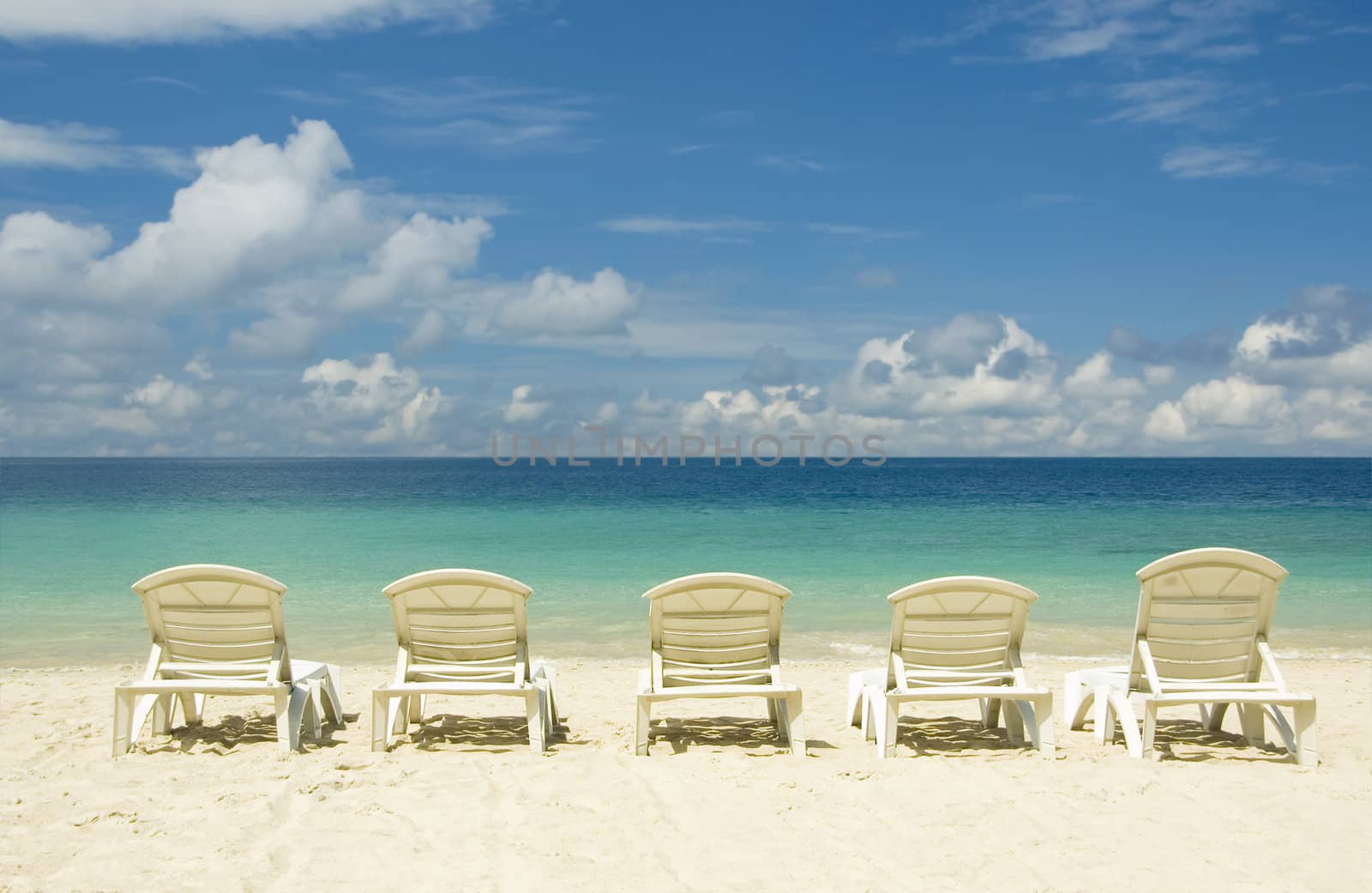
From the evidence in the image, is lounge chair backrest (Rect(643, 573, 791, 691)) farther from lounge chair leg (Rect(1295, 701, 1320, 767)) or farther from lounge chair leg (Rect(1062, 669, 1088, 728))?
lounge chair leg (Rect(1295, 701, 1320, 767))

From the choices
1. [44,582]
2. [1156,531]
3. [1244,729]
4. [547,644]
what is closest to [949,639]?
[1244,729]

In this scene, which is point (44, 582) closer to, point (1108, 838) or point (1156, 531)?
point (1108, 838)

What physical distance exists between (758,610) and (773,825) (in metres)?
1.51

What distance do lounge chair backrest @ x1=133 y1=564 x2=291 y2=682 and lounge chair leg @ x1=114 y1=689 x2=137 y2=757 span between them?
0.24 meters

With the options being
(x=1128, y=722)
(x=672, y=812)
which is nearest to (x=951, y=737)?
(x=1128, y=722)

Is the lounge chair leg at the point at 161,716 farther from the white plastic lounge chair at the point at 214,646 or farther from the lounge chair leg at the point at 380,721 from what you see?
the lounge chair leg at the point at 380,721

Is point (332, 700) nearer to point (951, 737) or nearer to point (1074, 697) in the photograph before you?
point (951, 737)

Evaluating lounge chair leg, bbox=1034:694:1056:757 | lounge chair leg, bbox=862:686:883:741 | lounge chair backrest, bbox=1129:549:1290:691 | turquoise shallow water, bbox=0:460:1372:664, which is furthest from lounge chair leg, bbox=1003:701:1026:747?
turquoise shallow water, bbox=0:460:1372:664

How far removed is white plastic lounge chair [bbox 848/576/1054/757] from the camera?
5762mm

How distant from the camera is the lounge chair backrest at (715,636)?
586 cm

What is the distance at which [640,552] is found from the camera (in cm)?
2131

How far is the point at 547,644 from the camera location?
11.3 metres

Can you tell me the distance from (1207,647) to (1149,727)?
61 cm

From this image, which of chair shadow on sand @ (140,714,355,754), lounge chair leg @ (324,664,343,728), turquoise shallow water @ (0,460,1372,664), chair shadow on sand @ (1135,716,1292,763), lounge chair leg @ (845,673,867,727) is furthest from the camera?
turquoise shallow water @ (0,460,1372,664)
